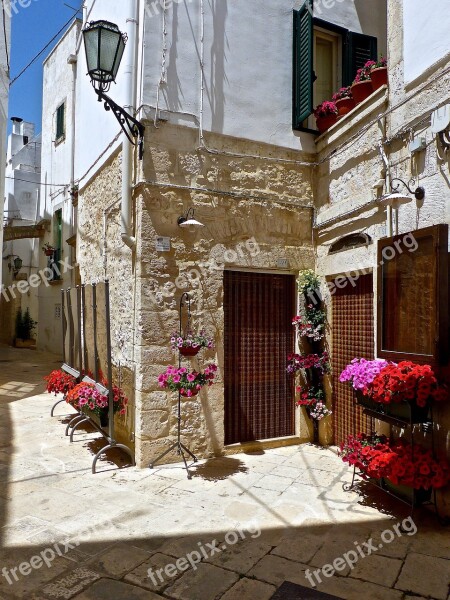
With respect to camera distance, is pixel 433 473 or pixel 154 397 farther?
pixel 154 397

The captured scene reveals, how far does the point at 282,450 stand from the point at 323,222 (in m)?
2.94

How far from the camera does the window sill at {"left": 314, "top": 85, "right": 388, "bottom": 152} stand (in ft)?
15.1

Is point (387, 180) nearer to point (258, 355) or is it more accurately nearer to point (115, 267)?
point (258, 355)

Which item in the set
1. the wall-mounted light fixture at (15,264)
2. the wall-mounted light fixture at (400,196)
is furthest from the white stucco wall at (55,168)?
the wall-mounted light fixture at (400,196)

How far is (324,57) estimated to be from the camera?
20.9ft

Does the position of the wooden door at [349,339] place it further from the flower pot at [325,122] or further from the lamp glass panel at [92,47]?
the lamp glass panel at [92,47]

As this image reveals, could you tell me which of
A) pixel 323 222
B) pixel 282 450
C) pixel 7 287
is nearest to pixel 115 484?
pixel 282 450

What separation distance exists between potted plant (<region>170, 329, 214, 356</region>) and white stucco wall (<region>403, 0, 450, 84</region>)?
3.30 metres

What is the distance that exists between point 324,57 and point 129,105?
320 centimetres

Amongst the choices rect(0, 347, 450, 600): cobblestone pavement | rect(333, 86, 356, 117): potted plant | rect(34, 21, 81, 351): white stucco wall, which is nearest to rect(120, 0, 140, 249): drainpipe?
rect(333, 86, 356, 117): potted plant

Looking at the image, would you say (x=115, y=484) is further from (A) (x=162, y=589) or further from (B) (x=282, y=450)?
(B) (x=282, y=450)

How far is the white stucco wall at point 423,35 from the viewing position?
150 inches

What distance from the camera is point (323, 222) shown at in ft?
18.5

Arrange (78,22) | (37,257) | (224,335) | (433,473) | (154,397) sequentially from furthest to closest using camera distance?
1. (37,257)
2. (78,22)
3. (224,335)
4. (154,397)
5. (433,473)
